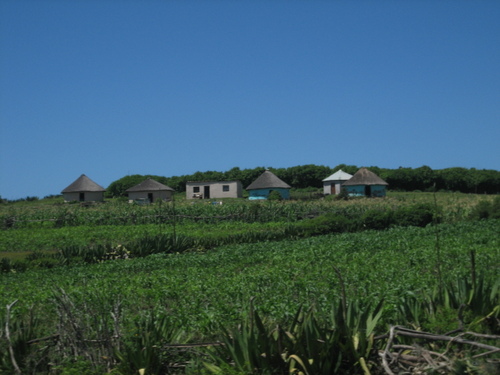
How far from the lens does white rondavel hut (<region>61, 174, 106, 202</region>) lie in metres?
69.0

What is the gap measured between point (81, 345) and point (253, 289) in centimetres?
599

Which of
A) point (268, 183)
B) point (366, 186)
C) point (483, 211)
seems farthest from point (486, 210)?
point (268, 183)

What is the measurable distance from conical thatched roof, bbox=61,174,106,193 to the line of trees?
1420cm

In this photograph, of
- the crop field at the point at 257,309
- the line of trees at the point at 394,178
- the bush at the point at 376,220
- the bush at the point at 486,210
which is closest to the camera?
the crop field at the point at 257,309

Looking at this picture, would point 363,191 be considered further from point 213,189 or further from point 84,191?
point 84,191

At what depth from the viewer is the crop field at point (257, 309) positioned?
5.64m

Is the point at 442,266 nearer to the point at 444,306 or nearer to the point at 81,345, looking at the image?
the point at 444,306

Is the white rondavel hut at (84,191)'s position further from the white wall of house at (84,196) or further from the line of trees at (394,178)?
the line of trees at (394,178)

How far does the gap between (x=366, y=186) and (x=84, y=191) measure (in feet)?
115

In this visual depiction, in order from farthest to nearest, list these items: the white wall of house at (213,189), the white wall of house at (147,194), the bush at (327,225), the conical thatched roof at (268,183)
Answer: the white wall of house at (213,189) < the conical thatched roof at (268,183) < the white wall of house at (147,194) < the bush at (327,225)

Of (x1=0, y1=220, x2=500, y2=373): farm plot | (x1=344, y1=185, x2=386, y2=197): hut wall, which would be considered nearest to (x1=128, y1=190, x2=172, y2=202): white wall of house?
(x1=344, y1=185, x2=386, y2=197): hut wall

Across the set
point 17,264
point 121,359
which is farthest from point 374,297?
point 17,264

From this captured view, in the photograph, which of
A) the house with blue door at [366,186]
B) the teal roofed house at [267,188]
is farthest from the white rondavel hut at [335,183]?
the teal roofed house at [267,188]

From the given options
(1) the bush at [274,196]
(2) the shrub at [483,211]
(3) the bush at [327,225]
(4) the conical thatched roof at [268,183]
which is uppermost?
(4) the conical thatched roof at [268,183]
